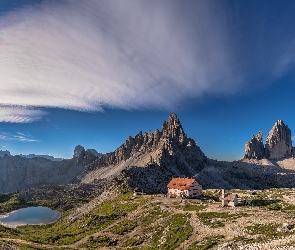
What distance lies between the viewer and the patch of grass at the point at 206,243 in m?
48.9

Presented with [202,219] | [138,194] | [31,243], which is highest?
[138,194]

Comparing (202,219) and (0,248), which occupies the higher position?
(202,219)

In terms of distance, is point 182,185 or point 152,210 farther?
point 182,185

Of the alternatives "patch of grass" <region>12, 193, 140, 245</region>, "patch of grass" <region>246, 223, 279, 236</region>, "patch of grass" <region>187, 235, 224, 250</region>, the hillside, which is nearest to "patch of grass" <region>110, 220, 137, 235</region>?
the hillside

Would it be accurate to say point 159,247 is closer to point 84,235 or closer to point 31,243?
A: point 84,235

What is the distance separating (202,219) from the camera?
67875 mm

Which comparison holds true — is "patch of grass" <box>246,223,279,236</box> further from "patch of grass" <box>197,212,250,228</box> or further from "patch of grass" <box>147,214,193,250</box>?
"patch of grass" <box>147,214,193,250</box>

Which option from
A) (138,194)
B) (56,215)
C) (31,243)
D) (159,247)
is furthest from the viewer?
(56,215)

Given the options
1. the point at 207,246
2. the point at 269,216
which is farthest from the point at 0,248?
the point at 269,216

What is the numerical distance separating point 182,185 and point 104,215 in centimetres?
3236

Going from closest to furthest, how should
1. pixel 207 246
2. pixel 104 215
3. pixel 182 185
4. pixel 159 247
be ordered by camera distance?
pixel 207 246 → pixel 159 247 → pixel 104 215 → pixel 182 185

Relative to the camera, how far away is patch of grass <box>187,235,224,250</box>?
160ft

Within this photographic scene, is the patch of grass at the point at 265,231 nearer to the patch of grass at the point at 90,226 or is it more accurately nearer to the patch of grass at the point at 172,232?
Result: the patch of grass at the point at 172,232

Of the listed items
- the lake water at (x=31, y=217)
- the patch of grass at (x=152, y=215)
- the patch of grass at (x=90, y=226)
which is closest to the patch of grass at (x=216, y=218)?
the patch of grass at (x=152, y=215)
